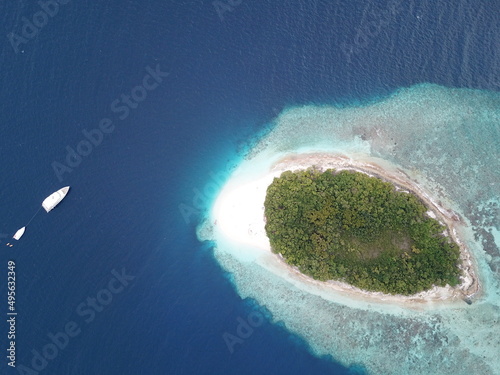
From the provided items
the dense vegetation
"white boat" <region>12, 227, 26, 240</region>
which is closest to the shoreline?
the dense vegetation

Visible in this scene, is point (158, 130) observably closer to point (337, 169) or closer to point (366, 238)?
point (337, 169)

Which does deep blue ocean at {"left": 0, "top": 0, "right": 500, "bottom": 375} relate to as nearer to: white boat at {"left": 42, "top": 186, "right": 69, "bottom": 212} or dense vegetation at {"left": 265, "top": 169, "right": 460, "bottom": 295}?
white boat at {"left": 42, "top": 186, "right": 69, "bottom": 212}

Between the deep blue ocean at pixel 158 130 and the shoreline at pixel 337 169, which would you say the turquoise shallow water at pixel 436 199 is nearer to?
the shoreline at pixel 337 169

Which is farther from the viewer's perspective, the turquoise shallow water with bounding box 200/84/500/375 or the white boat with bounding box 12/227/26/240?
the white boat with bounding box 12/227/26/240

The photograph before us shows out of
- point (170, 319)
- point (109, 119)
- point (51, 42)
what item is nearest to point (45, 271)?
point (170, 319)

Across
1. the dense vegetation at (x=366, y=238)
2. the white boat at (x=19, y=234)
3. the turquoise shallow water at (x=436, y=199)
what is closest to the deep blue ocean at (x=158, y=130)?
the white boat at (x=19, y=234)
